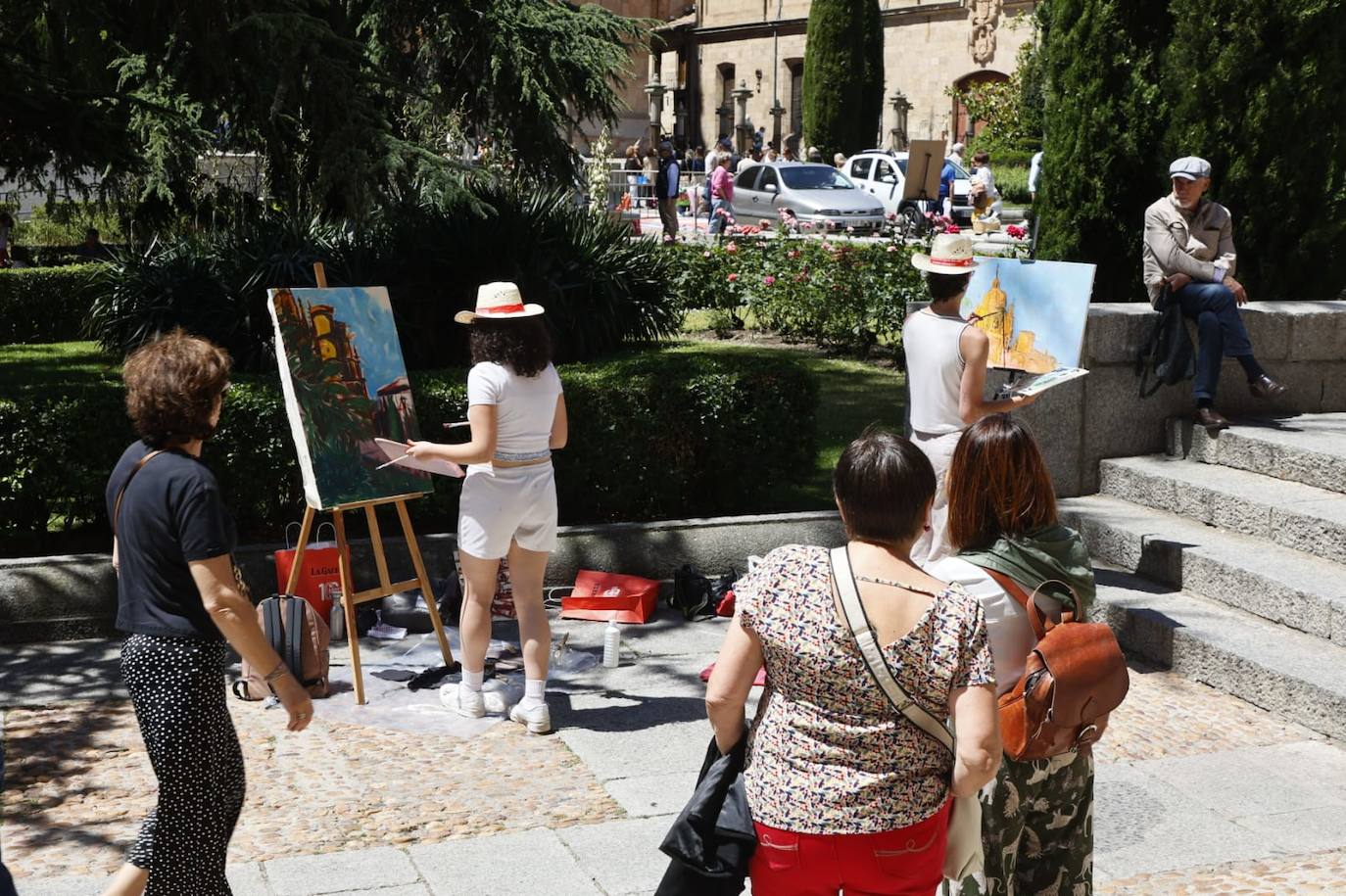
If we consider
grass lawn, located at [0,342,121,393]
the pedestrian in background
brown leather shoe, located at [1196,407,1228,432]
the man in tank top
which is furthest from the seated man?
the pedestrian in background

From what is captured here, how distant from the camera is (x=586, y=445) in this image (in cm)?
886

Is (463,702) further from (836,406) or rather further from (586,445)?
(836,406)

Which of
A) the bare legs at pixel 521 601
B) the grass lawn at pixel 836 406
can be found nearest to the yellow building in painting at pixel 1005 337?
the grass lawn at pixel 836 406

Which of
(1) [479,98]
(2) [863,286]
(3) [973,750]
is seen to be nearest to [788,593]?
(3) [973,750]

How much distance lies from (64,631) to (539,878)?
3.78m

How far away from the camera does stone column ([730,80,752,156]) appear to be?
65.2m

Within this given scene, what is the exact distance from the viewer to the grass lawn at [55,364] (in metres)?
13.6

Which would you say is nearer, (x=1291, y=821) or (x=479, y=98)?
(x=1291, y=821)

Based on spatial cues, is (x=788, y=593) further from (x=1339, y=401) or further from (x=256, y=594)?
(x=1339, y=401)

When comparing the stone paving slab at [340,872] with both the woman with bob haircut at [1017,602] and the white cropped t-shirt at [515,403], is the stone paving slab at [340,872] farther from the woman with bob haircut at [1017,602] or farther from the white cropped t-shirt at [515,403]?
the woman with bob haircut at [1017,602]

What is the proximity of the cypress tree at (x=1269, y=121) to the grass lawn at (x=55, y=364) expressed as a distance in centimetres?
900

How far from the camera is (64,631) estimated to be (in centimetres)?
749

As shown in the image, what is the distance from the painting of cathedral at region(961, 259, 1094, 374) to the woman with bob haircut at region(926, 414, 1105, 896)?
3702 millimetres

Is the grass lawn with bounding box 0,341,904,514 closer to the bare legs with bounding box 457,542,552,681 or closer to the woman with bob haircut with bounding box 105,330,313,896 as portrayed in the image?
the bare legs with bounding box 457,542,552,681
